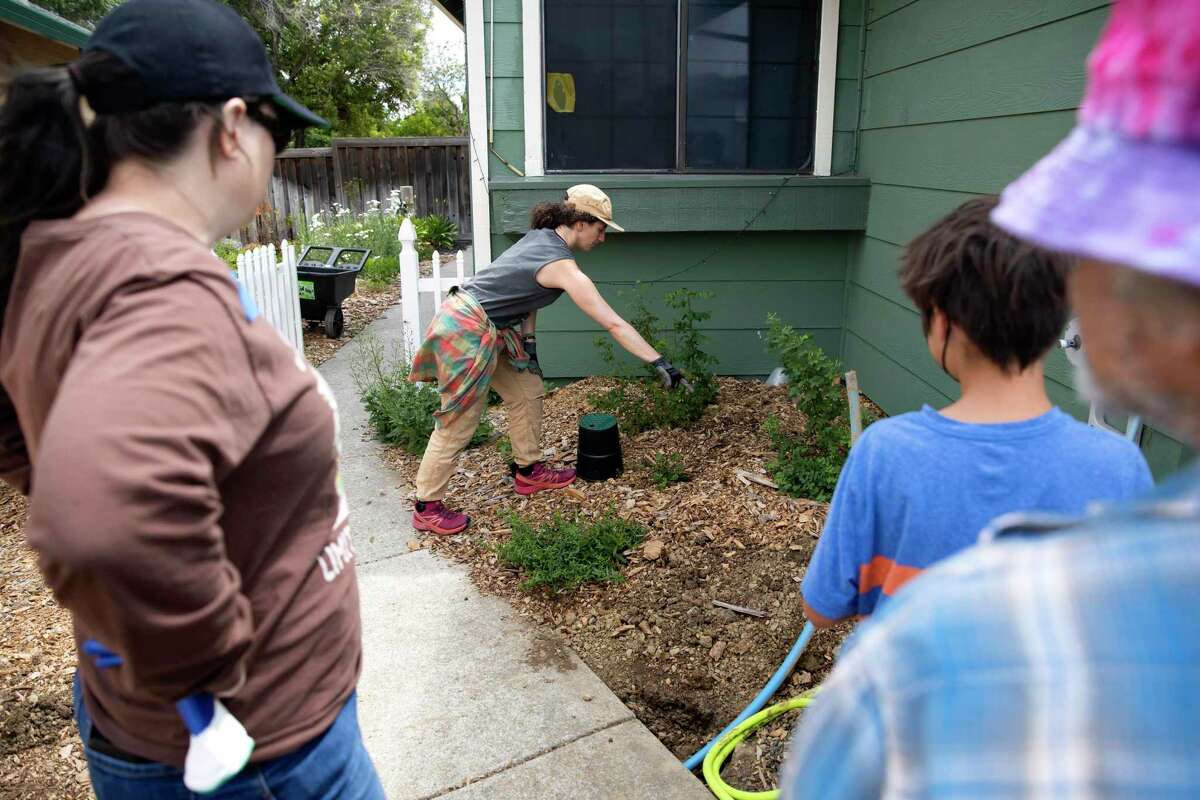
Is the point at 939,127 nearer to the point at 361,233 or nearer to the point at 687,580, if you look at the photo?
the point at 687,580

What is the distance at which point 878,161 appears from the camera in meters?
5.32

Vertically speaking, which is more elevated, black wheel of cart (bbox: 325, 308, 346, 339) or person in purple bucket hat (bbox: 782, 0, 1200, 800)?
person in purple bucket hat (bbox: 782, 0, 1200, 800)

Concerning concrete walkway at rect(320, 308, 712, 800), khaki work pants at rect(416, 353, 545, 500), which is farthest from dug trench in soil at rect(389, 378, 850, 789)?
khaki work pants at rect(416, 353, 545, 500)

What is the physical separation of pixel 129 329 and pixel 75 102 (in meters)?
0.39

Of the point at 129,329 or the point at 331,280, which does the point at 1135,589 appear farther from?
the point at 331,280

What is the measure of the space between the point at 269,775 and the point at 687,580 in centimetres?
249

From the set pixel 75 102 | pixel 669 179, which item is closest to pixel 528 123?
pixel 669 179

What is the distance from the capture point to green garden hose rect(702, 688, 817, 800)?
246 cm

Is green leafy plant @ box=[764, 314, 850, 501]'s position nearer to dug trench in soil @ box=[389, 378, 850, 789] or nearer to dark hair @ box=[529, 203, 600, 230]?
dug trench in soil @ box=[389, 378, 850, 789]

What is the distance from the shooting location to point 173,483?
3.09ft

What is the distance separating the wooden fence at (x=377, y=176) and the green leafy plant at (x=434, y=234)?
107 centimetres

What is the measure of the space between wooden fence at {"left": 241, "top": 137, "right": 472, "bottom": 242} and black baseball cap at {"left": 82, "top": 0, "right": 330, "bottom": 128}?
47.6 feet

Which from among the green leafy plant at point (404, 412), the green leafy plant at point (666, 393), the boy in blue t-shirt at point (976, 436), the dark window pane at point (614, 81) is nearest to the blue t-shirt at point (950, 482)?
the boy in blue t-shirt at point (976, 436)

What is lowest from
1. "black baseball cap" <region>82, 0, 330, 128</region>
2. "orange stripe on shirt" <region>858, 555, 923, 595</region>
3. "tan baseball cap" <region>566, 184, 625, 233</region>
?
"orange stripe on shirt" <region>858, 555, 923, 595</region>
